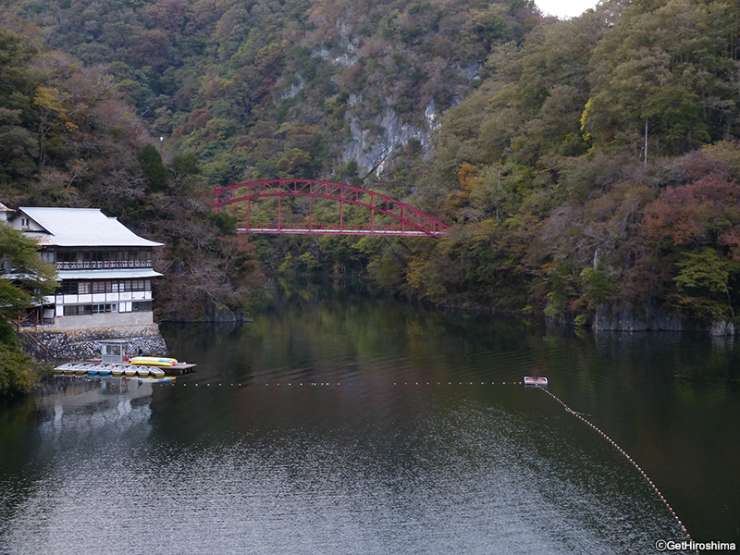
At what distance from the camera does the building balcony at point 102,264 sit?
34.8m

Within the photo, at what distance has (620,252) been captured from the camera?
46.4m

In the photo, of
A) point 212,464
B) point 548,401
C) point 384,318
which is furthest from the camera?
point 384,318

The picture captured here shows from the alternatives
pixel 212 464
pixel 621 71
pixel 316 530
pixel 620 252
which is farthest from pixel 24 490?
pixel 621 71

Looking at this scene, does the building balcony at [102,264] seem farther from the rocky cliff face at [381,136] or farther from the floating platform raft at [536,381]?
the rocky cliff face at [381,136]

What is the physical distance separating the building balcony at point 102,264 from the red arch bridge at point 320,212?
70.8ft

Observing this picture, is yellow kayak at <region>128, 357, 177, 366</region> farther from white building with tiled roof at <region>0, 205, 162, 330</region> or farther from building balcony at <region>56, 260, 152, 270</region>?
building balcony at <region>56, 260, 152, 270</region>

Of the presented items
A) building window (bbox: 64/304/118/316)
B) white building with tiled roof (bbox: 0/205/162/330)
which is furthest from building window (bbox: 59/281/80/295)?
building window (bbox: 64/304/118/316)

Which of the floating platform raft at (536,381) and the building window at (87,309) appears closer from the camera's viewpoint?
the floating platform raft at (536,381)

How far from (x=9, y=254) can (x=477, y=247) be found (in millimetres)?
32533

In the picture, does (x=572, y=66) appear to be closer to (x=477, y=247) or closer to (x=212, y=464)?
(x=477, y=247)

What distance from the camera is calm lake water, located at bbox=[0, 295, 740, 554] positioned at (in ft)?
60.3

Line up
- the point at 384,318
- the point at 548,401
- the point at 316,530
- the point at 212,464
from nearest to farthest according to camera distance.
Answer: the point at 316,530, the point at 212,464, the point at 548,401, the point at 384,318

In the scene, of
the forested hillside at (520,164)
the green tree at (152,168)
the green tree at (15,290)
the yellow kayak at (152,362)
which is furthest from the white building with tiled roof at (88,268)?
the green tree at (152,168)

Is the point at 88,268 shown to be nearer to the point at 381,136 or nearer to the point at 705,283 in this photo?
the point at 705,283
